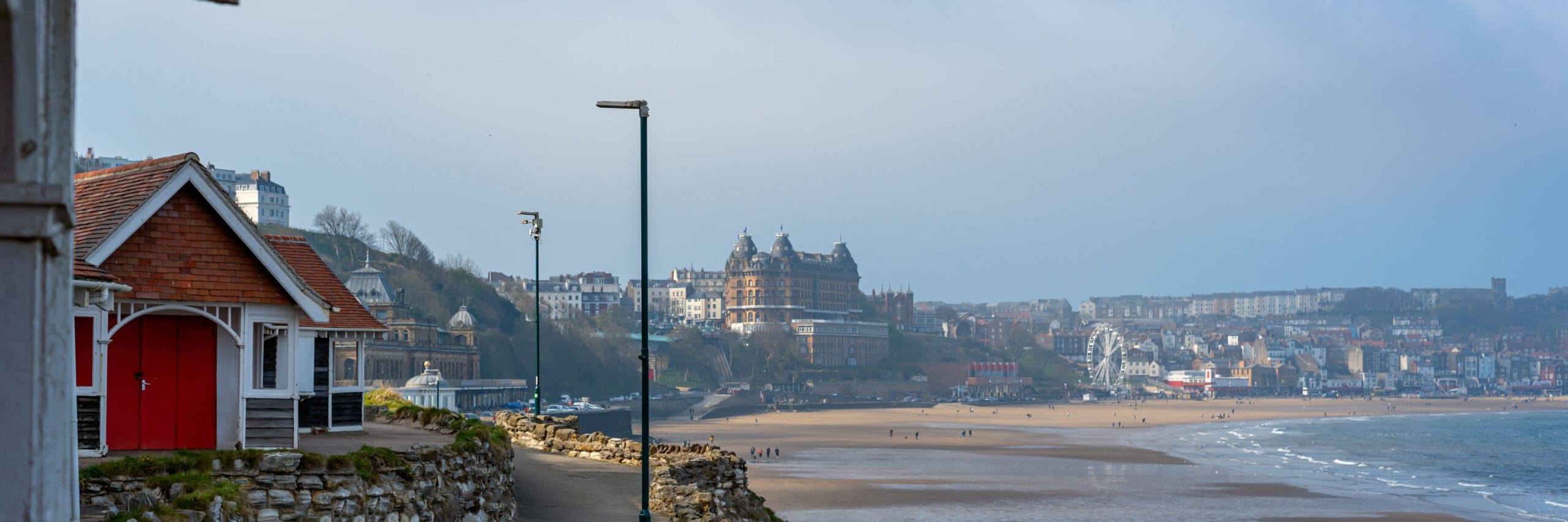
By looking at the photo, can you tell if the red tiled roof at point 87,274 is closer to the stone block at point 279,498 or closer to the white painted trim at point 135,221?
the white painted trim at point 135,221

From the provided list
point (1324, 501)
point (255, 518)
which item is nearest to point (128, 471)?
point (255, 518)

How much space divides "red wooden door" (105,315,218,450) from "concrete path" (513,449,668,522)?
17.6ft

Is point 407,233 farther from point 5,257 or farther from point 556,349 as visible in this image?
point 5,257

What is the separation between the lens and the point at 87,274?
1160cm

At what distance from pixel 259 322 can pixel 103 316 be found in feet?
5.82

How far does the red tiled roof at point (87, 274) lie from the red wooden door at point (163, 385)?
1848mm

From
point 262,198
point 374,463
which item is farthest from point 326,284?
point 262,198

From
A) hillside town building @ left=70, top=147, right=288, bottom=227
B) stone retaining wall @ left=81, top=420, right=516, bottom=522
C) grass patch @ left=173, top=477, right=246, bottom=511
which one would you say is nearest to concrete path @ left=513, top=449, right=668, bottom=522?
stone retaining wall @ left=81, top=420, right=516, bottom=522

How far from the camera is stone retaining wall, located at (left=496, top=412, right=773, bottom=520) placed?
70.5 ft

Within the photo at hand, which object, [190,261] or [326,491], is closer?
[326,491]

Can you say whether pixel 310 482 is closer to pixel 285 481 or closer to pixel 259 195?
pixel 285 481

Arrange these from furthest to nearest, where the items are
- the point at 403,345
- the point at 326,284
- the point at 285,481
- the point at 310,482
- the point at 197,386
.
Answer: the point at 403,345 → the point at 326,284 → the point at 197,386 → the point at 310,482 → the point at 285,481

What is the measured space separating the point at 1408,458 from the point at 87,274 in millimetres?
79266

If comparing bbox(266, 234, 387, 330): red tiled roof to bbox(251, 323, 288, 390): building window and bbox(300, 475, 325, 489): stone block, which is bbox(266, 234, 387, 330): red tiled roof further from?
bbox(300, 475, 325, 489): stone block
